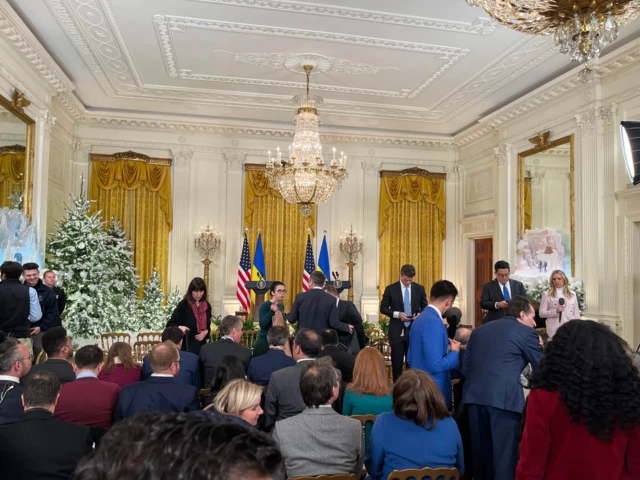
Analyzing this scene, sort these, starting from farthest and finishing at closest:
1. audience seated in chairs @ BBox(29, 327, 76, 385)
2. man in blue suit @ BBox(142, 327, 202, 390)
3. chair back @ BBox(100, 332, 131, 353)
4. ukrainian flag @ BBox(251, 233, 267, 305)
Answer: ukrainian flag @ BBox(251, 233, 267, 305) → chair back @ BBox(100, 332, 131, 353) → man in blue suit @ BBox(142, 327, 202, 390) → audience seated in chairs @ BBox(29, 327, 76, 385)

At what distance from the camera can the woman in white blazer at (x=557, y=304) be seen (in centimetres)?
756

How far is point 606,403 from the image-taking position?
6.31 ft

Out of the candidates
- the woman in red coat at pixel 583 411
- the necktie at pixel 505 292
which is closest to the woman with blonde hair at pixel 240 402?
the woman in red coat at pixel 583 411

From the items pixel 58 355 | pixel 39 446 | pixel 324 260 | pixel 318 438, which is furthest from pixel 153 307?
pixel 39 446

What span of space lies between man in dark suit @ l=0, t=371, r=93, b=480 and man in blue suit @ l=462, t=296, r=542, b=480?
8.04 feet

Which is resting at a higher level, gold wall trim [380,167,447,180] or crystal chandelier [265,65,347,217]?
gold wall trim [380,167,447,180]

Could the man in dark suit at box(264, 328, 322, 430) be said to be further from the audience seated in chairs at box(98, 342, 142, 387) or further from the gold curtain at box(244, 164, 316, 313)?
the gold curtain at box(244, 164, 316, 313)

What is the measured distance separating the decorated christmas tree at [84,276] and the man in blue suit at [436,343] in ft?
23.5

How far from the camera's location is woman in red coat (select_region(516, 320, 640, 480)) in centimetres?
193

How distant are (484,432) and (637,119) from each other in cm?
632

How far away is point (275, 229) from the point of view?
42.0 ft

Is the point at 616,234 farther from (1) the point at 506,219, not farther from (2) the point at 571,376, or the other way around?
(2) the point at 571,376

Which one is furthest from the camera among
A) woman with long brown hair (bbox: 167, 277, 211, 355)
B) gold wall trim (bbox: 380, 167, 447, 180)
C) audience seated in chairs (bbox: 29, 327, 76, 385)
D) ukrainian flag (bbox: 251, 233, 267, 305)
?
gold wall trim (bbox: 380, 167, 447, 180)

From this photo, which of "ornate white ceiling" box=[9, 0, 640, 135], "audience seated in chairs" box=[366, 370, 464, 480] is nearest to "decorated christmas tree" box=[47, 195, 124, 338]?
"ornate white ceiling" box=[9, 0, 640, 135]
